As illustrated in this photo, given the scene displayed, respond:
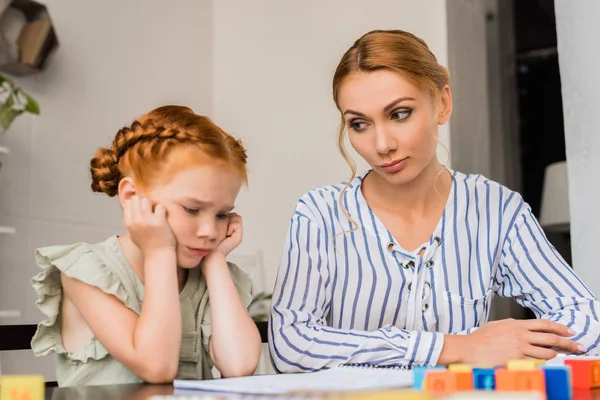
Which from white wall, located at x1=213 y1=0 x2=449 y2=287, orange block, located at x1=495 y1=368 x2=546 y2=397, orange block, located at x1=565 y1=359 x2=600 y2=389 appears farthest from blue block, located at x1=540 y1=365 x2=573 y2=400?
white wall, located at x1=213 y1=0 x2=449 y2=287

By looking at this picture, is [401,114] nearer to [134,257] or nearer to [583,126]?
[134,257]

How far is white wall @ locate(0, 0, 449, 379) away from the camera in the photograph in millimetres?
2312

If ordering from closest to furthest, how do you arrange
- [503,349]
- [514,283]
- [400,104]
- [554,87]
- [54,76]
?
[503,349]
[400,104]
[514,283]
[54,76]
[554,87]

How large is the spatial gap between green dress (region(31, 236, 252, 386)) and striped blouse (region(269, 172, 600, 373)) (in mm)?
149

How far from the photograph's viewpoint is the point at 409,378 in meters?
0.82

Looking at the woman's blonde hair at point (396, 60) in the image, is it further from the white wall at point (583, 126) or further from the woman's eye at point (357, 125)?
the white wall at point (583, 126)

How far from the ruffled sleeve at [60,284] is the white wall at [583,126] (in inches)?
47.6

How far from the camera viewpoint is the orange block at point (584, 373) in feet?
2.55

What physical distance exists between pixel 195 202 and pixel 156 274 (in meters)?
0.12

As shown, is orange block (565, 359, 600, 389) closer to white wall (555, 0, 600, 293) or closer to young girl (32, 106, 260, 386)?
young girl (32, 106, 260, 386)

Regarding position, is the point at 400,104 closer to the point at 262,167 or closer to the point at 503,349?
the point at 503,349

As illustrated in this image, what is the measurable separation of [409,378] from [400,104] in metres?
0.65

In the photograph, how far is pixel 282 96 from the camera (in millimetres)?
3076

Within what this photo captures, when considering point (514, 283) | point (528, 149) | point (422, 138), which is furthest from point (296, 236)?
point (528, 149)
